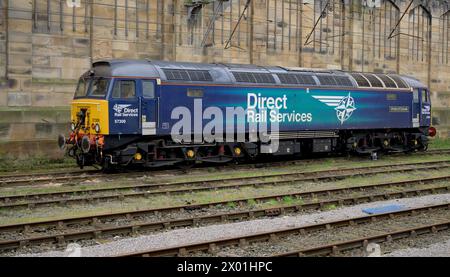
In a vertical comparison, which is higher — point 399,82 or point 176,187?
point 399,82

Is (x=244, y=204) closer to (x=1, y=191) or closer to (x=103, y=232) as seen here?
(x=103, y=232)

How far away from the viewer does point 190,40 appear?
1016 inches

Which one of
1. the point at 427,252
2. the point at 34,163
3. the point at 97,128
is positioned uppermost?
the point at 97,128

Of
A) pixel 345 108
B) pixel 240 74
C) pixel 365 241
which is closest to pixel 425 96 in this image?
pixel 345 108

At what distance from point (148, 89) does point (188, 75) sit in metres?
1.63

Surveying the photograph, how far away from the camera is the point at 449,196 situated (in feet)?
49.1

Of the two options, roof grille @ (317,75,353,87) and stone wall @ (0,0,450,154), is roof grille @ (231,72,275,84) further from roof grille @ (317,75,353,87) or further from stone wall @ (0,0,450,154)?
stone wall @ (0,0,450,154)

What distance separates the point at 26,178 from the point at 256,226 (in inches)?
361

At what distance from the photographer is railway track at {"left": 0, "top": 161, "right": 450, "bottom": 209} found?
44.0ft

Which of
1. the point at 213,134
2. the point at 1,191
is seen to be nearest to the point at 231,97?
the point at 213,134

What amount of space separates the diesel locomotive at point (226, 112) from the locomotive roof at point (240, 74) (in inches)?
1.6

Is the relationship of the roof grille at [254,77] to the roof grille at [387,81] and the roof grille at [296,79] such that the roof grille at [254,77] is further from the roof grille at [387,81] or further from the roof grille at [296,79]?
the roof grille at [387,81]

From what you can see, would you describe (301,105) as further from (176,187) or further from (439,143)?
(439,143)

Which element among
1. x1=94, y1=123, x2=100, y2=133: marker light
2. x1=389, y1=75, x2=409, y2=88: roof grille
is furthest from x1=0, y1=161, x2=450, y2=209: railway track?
x1=389, y1=75, x2=409, y2=88: roof grille
